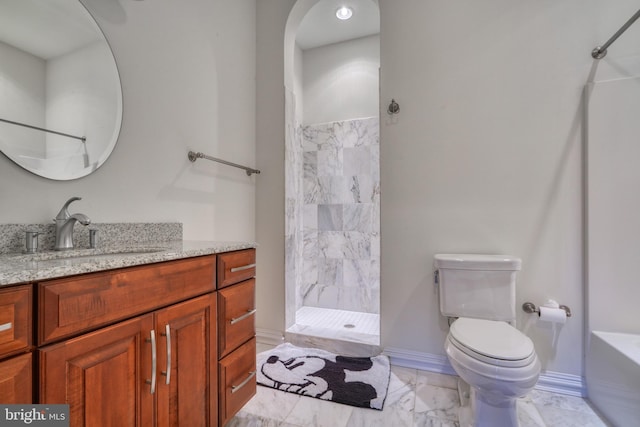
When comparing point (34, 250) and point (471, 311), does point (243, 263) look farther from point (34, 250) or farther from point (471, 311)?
point (471, 311)

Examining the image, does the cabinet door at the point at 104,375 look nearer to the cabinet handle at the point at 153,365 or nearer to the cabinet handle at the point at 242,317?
the cabinet handle at the point at 153,365

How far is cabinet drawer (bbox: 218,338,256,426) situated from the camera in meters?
1.17

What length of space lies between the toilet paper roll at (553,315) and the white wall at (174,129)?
194 cm

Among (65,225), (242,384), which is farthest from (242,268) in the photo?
(65,225)

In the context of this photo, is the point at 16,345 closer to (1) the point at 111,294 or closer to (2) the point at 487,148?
(1) the point at 111,294

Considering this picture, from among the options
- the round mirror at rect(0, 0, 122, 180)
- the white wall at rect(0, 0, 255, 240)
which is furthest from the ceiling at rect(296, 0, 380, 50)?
the round mirror at rect(0, 0, 122, 180)

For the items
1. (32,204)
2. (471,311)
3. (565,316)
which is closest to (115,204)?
(32,204)

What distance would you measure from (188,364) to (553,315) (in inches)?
71.5

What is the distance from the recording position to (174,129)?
157 cm

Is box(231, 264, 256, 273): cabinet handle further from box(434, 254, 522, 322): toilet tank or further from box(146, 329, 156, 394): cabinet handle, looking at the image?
box(434, 254, 522, 322): toilet tank

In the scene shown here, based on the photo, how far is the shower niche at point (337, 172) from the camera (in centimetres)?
273

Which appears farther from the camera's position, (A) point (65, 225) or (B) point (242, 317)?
(B) point (242, 317)

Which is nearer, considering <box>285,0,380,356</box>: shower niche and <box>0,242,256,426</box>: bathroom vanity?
<box>0,242,256,426</box>: bathroom vanity

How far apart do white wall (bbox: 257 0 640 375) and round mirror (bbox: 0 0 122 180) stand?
155 cm
